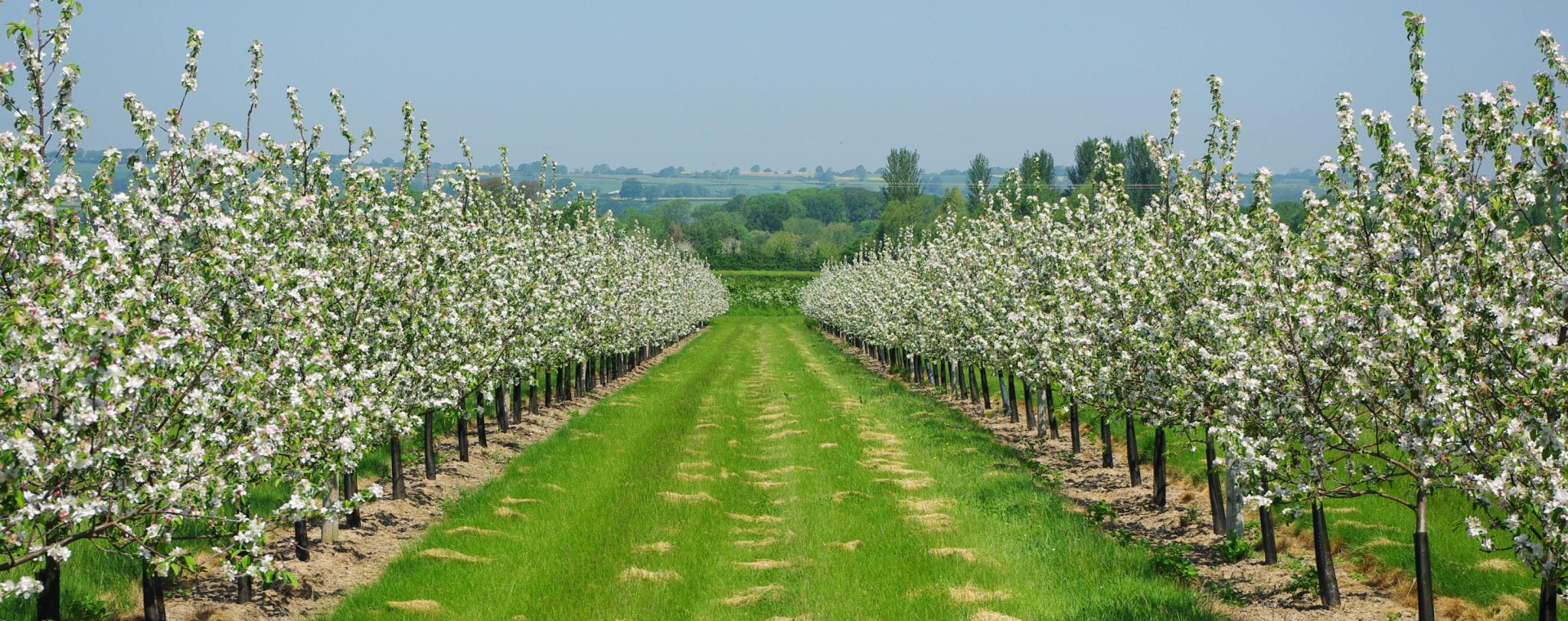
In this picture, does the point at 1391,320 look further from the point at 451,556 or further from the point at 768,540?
the point at 451,556

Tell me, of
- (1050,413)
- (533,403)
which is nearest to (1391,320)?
(1050,413)

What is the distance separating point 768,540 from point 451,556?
208 inches

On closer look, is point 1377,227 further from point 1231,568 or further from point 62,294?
point 62,294

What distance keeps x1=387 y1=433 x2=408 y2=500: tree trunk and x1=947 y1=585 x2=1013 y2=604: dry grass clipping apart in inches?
449

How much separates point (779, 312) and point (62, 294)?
13656 centimetres

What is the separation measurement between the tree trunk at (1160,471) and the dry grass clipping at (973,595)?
692 centimetres

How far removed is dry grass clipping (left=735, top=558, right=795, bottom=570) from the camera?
16.8 meters

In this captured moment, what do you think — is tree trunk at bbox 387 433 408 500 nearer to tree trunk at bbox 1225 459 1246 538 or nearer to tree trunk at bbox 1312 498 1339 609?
tree trunk at bbox 1225 459 1246 538

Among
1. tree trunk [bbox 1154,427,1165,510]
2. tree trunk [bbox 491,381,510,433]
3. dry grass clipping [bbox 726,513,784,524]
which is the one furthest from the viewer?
tree trunk [bbox 491,381,510,433]

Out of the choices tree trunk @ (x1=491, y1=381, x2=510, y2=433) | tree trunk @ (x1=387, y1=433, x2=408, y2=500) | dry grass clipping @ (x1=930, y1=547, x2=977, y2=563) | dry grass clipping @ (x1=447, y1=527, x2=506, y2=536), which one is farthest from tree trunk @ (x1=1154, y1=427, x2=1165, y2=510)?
tree trunk @ (x1=491, y1=381, x2=510, y2=433)

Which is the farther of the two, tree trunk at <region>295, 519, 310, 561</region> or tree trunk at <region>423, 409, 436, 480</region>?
tree trunk at <region>423, 409, 436, 480</region>

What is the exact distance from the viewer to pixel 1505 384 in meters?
9.93

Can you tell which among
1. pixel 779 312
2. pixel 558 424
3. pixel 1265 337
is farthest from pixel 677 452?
pixel 779 312

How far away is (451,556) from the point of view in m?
17.1
